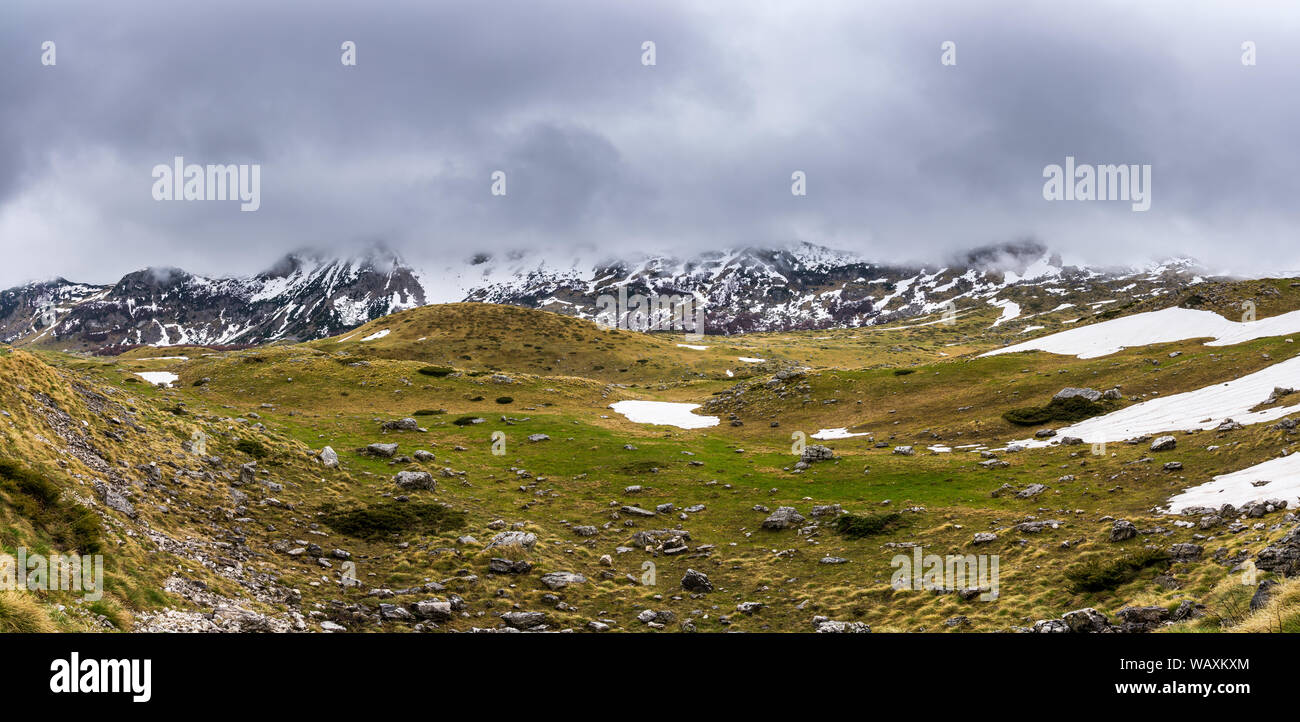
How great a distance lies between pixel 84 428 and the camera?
71.0ft

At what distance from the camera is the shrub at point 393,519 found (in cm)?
2390

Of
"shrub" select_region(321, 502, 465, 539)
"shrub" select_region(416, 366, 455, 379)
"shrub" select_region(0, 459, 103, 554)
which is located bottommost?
"shrub" select_region(321, 502, 465, 539)

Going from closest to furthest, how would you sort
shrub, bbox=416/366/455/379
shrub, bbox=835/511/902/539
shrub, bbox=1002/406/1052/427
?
shrub, bbox=835/511/902/539
shrub, bbox=1002/406/1052/427
shrub, bbox=416/366/455/379

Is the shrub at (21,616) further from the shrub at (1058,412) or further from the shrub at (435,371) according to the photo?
the shrub at (435,371)

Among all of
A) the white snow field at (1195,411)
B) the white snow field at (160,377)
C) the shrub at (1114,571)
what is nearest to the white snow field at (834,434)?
the white snow field at (1195,411)

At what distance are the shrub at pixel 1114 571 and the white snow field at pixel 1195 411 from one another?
1865cm

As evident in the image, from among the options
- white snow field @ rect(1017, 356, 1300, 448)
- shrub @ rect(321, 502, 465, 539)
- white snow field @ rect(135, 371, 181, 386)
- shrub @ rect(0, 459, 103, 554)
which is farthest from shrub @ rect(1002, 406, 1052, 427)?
white snow field @ rect(135, 371, 181, 386)

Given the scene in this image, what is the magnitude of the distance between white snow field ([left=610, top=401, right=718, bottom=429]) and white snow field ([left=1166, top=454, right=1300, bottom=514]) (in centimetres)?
3754

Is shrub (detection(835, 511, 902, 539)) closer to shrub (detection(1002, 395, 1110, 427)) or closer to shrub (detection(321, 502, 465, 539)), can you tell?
shrub (detection(321, 502, 465, 539))

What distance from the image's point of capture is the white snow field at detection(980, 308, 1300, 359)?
50.3 m

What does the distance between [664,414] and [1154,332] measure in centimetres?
5098

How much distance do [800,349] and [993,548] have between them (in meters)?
144

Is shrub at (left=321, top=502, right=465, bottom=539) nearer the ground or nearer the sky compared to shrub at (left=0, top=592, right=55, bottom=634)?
nearer the ground

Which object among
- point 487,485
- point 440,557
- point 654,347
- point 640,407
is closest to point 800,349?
point 654,347
